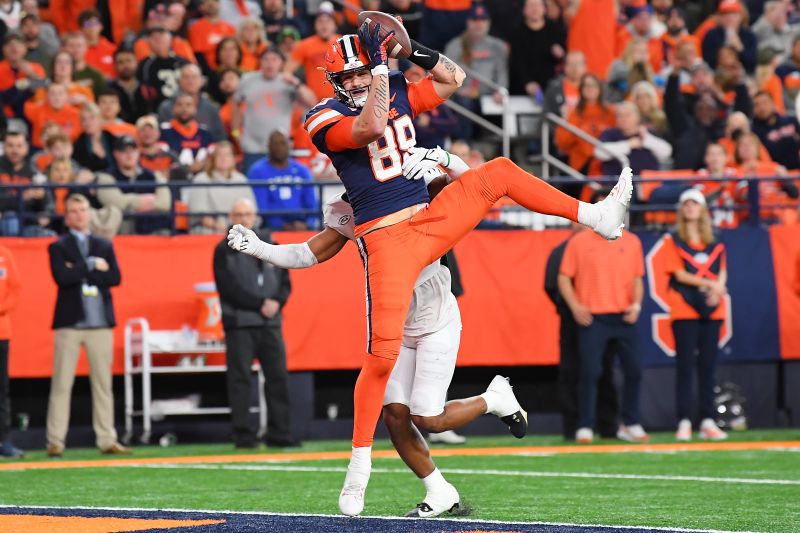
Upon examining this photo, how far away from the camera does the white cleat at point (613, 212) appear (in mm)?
7082

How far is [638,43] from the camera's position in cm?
1748

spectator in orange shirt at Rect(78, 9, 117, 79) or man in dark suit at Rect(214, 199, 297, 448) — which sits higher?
spectator in orange shirt at Rect(78, 9, 117, 79)

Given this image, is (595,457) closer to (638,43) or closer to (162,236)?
(162,236)

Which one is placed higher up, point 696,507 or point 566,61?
point 566,61

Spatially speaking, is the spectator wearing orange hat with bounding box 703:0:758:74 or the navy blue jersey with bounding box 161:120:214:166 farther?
the spectator wearing orange hat with bounding box 703:0:758:74

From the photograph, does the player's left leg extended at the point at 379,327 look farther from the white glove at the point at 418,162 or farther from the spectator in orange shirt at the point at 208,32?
the spectator in orange shirt at the point at 208,32

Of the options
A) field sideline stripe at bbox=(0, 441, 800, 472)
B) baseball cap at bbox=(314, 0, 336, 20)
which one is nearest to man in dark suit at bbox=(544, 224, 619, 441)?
field sideline stripe at bbox=(0, 441, 800, 472)

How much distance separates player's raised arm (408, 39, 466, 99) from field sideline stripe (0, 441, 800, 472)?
16.5 feet

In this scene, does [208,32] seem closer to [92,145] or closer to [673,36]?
[92,145]

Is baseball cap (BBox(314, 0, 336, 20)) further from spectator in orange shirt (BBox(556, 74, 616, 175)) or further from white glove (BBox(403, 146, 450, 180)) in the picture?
white glove (BBox(403, 146, 450, 180))

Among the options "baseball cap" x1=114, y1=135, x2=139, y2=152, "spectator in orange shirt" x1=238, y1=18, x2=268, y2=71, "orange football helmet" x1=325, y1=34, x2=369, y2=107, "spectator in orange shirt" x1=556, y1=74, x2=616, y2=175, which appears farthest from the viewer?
"spectator in orange shirt" x1=238, y1=18, x2=268, y2=71

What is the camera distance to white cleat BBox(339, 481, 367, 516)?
22.4 feet

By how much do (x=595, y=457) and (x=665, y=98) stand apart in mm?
6788

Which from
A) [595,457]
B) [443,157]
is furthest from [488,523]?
[595,457]
